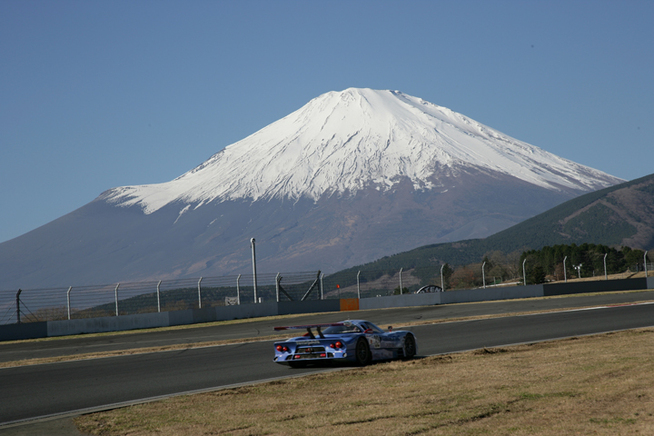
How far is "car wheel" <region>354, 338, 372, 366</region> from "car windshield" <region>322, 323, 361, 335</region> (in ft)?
1.07

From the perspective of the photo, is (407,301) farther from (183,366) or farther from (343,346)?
(343,346)

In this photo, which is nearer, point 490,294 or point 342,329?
point 342,329

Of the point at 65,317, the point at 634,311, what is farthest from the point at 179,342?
the point at 634,311

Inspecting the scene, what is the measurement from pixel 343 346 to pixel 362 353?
0.51 m

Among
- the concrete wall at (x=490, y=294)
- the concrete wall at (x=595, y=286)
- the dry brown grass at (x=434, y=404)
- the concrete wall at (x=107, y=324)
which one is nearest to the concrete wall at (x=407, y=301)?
the concrete wall at (x=490, y=294)

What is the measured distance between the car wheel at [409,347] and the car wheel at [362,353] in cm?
108

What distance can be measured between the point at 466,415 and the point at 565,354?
5919 mm

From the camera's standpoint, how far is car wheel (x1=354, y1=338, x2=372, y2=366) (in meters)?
13.5

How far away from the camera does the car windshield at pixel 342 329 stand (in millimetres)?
14033

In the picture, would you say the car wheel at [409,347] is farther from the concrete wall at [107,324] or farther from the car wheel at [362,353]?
the concrete wall at [107,324]

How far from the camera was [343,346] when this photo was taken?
→ 525 inches

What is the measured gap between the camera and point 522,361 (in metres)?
12.4

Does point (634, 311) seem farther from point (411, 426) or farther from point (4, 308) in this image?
point (4, 308)

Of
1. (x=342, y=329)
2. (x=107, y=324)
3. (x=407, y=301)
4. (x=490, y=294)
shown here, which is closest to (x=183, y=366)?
(x=342, y=329)
